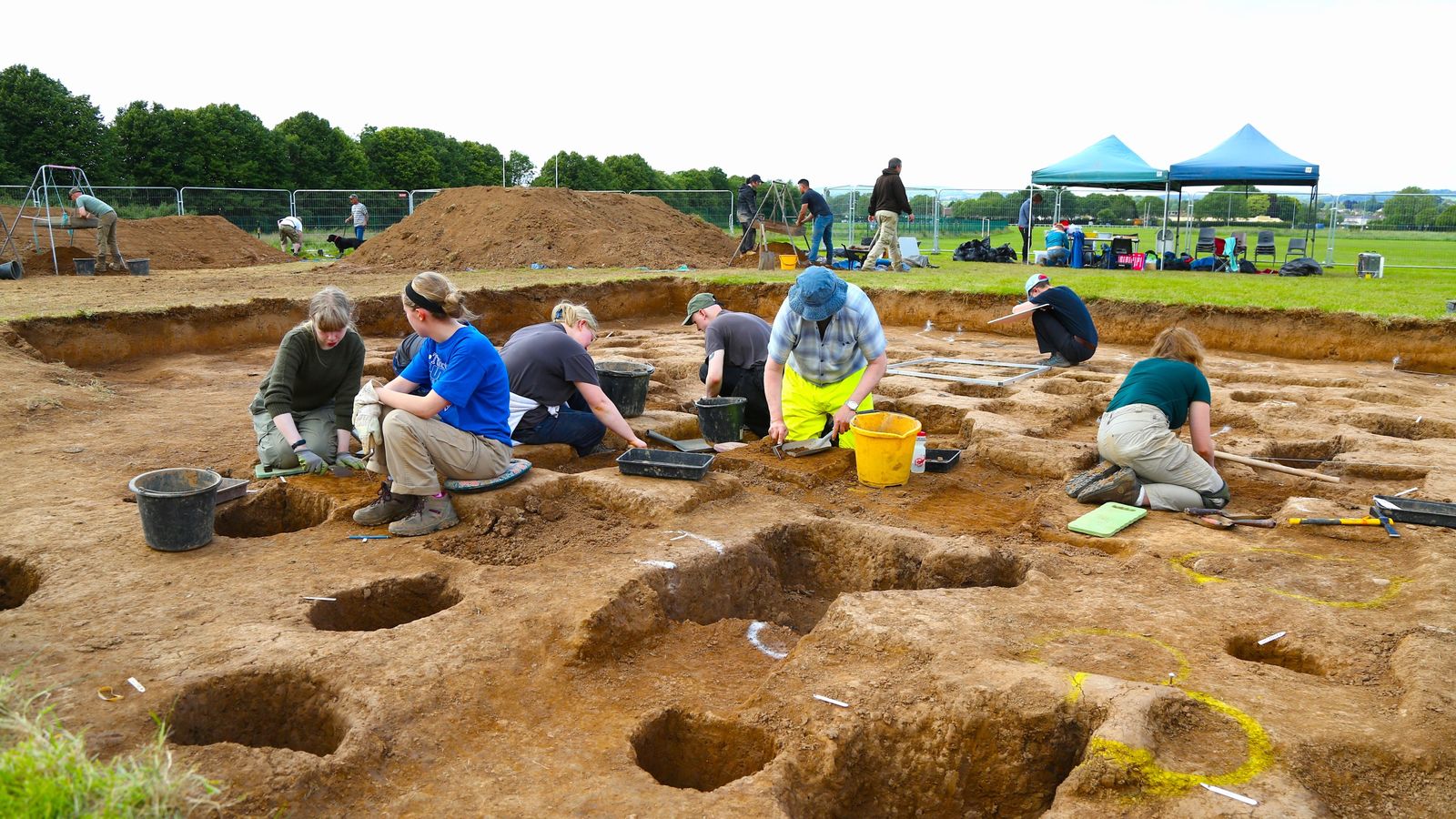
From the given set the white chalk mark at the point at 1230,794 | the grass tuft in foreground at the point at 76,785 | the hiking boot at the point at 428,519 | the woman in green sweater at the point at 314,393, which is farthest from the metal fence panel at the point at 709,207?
the grass tuft in foreground at the point at 76,785

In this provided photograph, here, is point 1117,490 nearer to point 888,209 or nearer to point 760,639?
point 760,639

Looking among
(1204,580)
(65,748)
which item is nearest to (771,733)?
(65,748)

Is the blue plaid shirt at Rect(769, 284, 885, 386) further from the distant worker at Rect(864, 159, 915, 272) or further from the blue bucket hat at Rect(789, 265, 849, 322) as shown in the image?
the distant worker at Rect(864, 159, 915, 272)

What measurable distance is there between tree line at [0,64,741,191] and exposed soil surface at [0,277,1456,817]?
29.0 metres

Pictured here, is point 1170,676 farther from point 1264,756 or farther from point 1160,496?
point 1160,496

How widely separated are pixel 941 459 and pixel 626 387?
8.32 feet

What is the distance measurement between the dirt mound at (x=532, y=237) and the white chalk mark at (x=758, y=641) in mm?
15572

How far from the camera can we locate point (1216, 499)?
17.9 feet

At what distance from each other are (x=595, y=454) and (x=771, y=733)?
368 centimetres

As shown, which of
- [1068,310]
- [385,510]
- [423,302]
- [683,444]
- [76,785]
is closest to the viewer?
[76,785]

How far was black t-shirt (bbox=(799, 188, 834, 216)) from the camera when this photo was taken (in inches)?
709

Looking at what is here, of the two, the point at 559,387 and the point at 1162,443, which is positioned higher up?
the point at 559,387

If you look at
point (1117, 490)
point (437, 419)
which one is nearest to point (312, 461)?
point (437, 419)

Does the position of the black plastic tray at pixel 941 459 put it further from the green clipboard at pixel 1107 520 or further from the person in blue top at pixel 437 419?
the person in blue top at pixel 437 419
